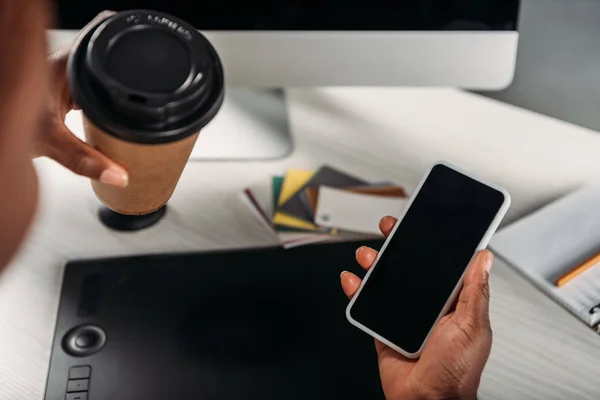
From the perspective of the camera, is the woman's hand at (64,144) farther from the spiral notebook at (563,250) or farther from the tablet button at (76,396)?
the spiral notebook at (563,250)

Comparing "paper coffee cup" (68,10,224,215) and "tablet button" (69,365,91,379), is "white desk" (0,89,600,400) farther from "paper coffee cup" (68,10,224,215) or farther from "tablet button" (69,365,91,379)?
"paper coffee cup" (68,10,224,215)

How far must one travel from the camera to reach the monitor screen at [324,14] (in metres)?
0.69

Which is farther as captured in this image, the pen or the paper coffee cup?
the pen

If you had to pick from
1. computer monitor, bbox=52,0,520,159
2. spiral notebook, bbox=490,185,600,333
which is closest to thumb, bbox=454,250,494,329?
spiral notebook, bbox=490,185,600,333

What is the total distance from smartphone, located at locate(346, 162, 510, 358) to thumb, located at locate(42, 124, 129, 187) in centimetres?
24

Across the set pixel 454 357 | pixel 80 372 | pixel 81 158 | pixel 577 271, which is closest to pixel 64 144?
pixel 81 158

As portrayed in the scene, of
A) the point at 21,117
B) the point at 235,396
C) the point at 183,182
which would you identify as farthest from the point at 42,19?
the point at 183,182

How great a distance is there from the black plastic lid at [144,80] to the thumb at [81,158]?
0.04 m

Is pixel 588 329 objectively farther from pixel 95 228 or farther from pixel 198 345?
pixel 95 228

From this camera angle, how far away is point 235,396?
22.1 inches

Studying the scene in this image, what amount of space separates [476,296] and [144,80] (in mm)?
292

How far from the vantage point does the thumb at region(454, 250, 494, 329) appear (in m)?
0.54

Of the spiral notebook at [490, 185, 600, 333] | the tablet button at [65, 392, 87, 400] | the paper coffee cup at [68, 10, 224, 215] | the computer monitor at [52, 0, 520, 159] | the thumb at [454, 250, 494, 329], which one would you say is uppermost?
the paper coffee cup at [68, 10, 224, 215]

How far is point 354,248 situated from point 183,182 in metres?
0.20
